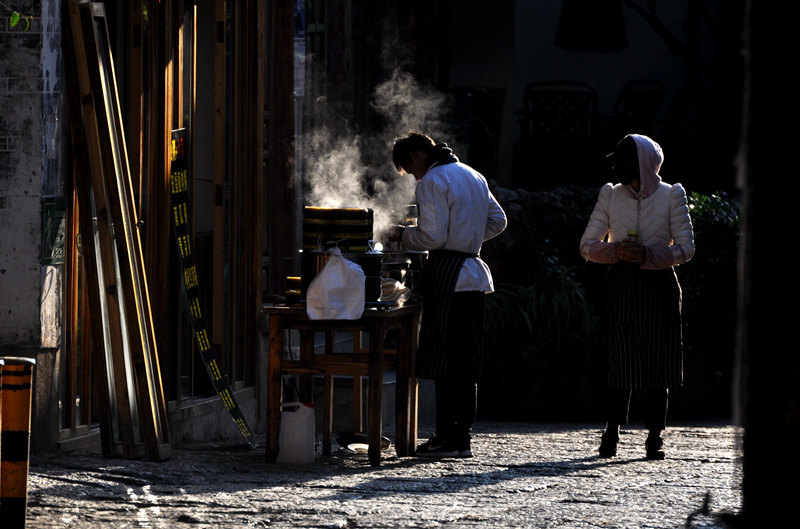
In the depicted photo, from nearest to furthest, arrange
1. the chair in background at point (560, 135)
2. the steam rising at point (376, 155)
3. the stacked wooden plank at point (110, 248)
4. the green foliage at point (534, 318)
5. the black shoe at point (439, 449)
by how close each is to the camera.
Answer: the stacked wooden plank at point (110, 248)
the black shoe at point (439, 449)
the steam rising at point (376, 155)
the green foliage at point (534, 318)
the chair in background at point (560, 135)

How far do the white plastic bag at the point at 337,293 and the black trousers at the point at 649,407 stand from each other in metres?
1.81

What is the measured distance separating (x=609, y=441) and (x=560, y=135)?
27.5ft

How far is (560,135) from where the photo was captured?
16.1 meters

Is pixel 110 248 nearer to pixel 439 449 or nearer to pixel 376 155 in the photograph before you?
pixel 439 449

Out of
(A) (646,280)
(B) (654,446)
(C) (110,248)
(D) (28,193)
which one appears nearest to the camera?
(D) (28,193)

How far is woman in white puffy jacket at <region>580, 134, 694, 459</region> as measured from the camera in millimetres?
7887

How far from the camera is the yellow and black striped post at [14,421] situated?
4676 mm

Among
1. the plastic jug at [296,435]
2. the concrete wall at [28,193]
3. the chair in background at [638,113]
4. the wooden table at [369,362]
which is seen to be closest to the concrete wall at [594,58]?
the chair in background at [638,113]

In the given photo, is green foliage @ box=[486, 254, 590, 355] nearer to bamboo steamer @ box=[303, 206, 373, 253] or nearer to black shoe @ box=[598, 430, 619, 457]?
black shoe @ box=[598, 430, 619, 457]

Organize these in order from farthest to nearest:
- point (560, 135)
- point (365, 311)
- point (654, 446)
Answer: point (560, 135), point (654, 446), point (365, 311)

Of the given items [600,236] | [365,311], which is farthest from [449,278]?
[600,236]

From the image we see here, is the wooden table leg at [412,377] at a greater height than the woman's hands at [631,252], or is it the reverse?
the woman's hands at [631,252]

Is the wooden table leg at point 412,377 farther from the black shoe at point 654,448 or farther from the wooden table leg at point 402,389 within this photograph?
the black shoe at point 654,448

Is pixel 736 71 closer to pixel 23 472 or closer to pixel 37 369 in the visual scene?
pixel 37 369
